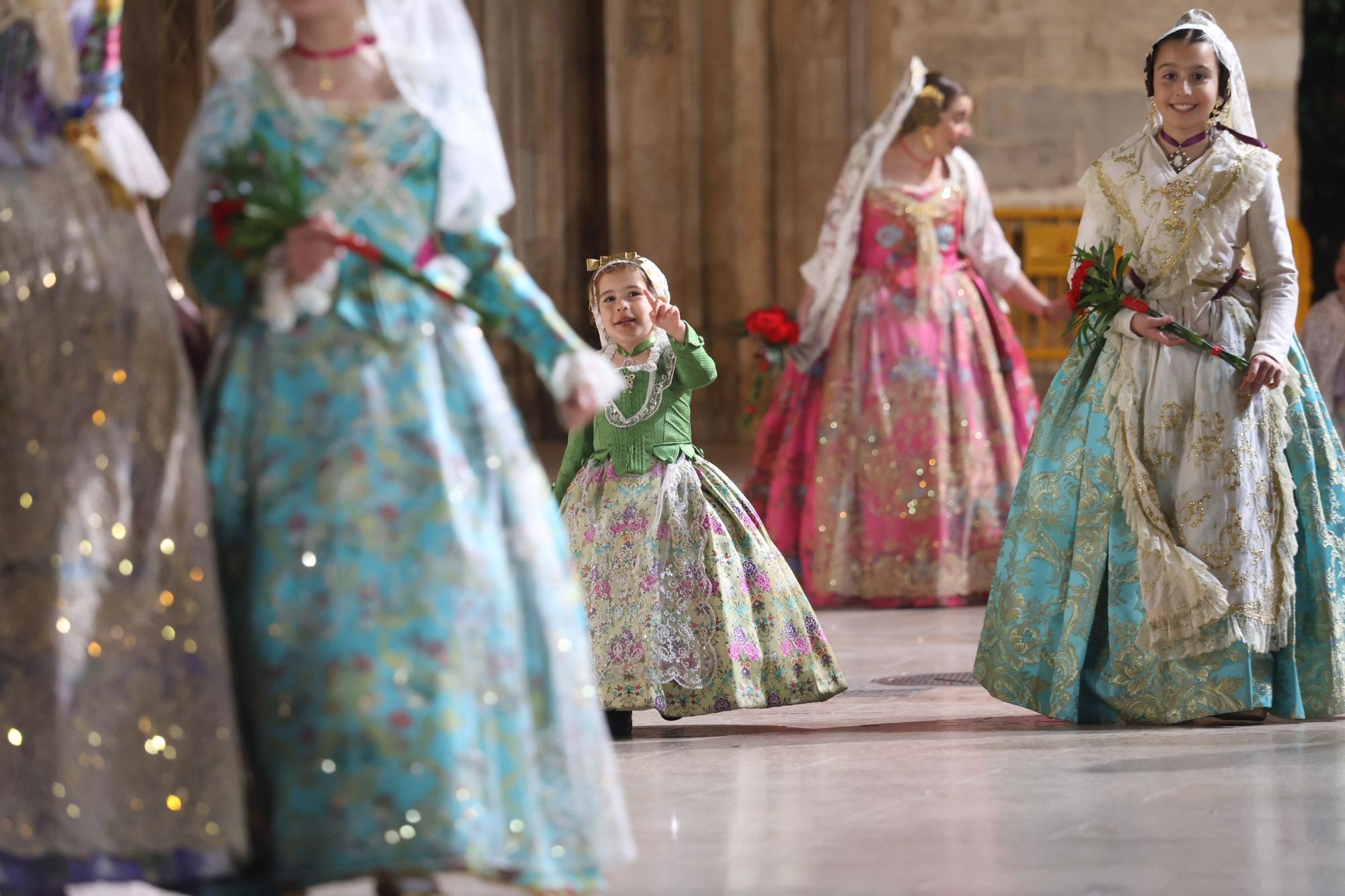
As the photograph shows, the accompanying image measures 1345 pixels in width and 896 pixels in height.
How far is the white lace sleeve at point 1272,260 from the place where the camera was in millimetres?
5371

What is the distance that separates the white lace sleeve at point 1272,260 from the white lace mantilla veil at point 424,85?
8.86 feet

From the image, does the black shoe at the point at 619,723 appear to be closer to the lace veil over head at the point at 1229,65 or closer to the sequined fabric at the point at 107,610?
the lace veil over head at the point at 1229,65

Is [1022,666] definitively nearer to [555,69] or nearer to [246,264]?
[246,264]

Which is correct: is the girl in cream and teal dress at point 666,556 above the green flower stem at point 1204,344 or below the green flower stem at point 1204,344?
below

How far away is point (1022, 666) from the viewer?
5457 mm

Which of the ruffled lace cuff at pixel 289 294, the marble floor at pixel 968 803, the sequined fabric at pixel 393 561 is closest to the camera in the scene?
the sequined fabric at pixel 393 561

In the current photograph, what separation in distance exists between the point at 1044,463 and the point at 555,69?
10.7m

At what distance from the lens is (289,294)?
3.15 m

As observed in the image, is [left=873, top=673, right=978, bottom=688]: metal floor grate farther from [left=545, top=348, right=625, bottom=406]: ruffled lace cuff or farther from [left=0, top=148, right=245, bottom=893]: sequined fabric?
[left=0, top=148, right=245, bottom=893]: sequined fabric

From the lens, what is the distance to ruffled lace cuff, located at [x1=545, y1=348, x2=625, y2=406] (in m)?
3.33

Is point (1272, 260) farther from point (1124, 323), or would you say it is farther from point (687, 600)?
point (687, 600)

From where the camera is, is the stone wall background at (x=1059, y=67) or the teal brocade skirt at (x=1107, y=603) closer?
the teal brocade skirt at (x=1107, y=603)

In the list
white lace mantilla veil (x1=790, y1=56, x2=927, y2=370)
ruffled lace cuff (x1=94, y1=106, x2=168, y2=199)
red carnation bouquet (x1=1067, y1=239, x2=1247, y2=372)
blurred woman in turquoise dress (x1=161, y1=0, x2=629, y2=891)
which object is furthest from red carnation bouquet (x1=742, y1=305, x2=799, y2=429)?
ruffled lace cuff (x1=94, y1=106, x2=168, y2=199)

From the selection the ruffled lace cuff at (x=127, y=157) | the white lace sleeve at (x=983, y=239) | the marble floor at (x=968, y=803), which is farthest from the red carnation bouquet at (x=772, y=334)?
the ruffled lace cuff at (x=127, y=157)
